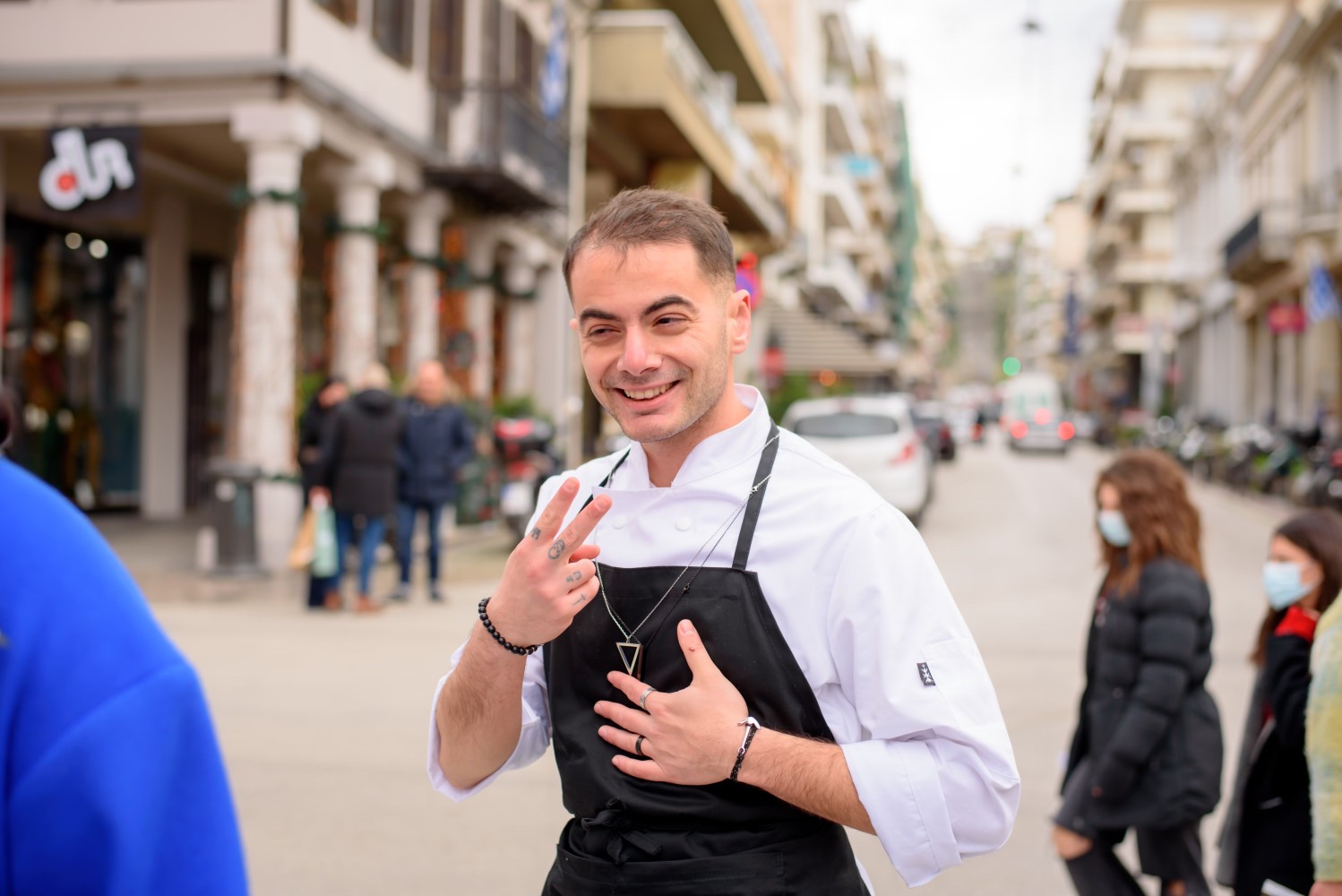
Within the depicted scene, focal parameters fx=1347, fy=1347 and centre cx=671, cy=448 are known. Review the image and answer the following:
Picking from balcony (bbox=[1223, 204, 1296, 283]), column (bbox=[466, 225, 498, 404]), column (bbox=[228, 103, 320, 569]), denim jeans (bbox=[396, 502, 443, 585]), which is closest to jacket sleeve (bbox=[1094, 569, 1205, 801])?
denim jeans (bbox=[396, 502, 443, 585])

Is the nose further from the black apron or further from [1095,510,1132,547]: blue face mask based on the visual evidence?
[1095,510,1132,547]: blue face mask

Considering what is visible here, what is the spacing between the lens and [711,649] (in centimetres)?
202

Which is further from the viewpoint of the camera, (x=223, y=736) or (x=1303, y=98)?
(x=1303, y=98)

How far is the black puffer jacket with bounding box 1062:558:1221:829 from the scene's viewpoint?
3.89 metres

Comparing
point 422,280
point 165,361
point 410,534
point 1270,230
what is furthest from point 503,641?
point 1270,230

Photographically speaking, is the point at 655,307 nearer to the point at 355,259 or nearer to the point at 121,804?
the point at 121,804

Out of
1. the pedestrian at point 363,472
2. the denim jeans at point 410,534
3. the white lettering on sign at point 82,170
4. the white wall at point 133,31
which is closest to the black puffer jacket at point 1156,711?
the pedestrian at point 363,472

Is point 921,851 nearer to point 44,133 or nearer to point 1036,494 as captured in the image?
point 44,133

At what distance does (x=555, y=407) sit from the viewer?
23125mm

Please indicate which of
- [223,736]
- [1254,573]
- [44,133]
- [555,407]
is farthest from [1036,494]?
[223,736]

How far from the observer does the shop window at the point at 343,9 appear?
14.0 meters

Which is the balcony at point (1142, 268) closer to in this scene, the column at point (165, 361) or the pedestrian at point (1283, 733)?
the column at point (165, 361)

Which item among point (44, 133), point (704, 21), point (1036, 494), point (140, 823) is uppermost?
point (704, 21)

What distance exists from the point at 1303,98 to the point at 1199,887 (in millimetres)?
35035
